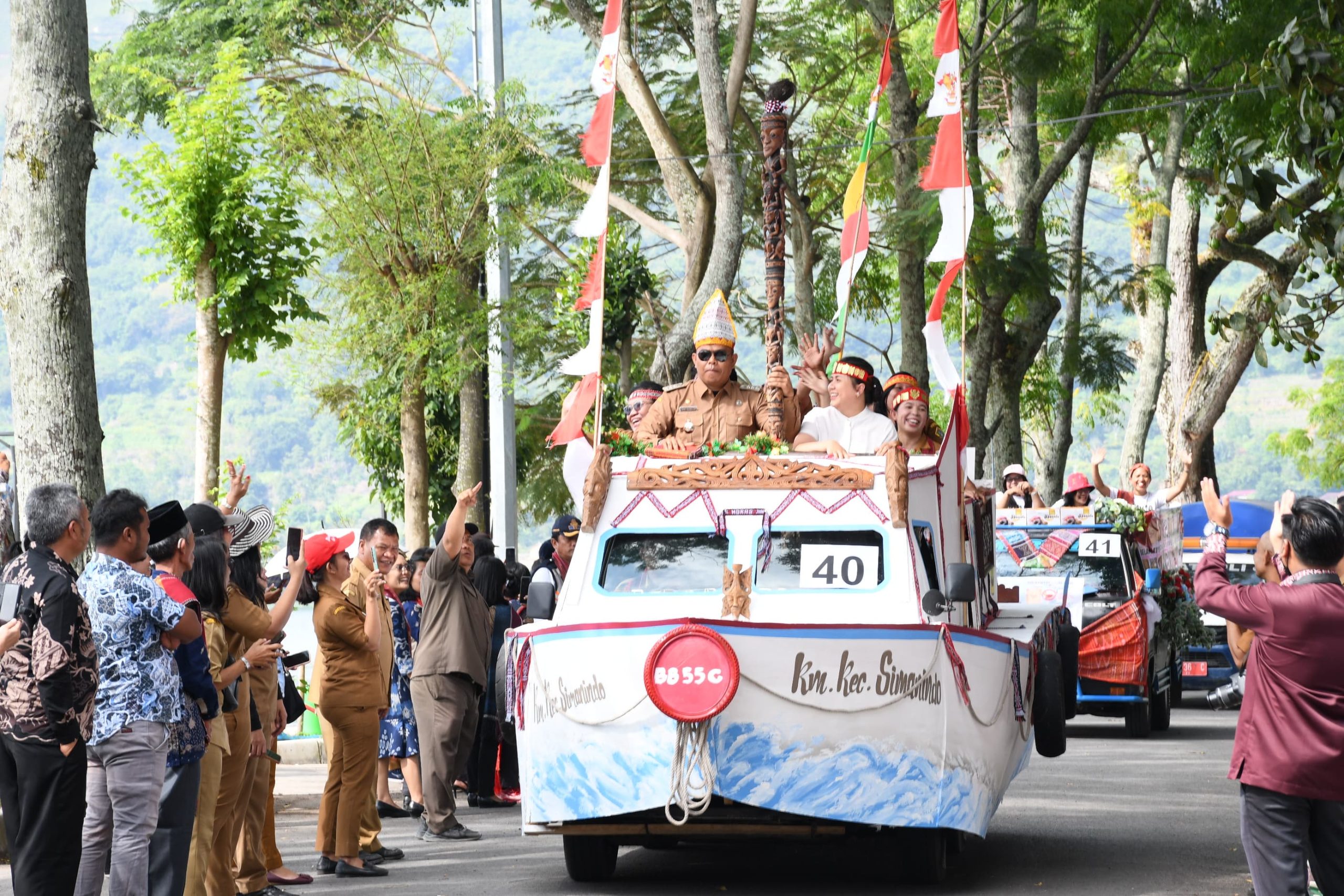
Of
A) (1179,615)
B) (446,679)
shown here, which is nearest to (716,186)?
(1179,615)

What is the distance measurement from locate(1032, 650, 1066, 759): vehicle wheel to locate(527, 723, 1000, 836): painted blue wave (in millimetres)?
2028

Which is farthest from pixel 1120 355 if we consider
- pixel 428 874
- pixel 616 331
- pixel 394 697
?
pixel 428 874

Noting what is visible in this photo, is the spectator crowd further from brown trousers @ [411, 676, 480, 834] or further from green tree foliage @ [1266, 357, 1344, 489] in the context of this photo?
green tree foliage @ [1266, 357, 1344, 489]

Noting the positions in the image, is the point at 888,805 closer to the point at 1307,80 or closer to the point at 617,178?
the point at 1307,80

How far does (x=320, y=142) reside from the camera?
24375mm

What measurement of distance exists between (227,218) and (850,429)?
387 inches

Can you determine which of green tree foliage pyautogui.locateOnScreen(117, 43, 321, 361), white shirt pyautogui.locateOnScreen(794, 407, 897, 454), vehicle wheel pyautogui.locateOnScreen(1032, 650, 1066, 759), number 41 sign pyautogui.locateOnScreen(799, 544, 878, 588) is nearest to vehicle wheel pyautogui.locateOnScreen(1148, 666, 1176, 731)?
vehicle wheel pyautogui.locateOnScreen(1032, 650, 1066, 759)

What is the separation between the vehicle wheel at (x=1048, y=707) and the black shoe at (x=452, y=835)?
3.70 metres

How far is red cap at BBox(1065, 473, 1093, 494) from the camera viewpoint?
68.6 feet

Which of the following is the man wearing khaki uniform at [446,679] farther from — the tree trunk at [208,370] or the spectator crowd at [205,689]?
the tree trunk at [208,370]

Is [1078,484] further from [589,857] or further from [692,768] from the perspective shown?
[692,768]

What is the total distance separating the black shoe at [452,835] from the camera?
39.6 feet

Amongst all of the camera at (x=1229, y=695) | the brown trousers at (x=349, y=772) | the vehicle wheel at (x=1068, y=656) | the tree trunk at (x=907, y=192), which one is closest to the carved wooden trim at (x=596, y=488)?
the brown trousers at (x=349, y=772)

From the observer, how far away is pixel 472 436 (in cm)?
2445
